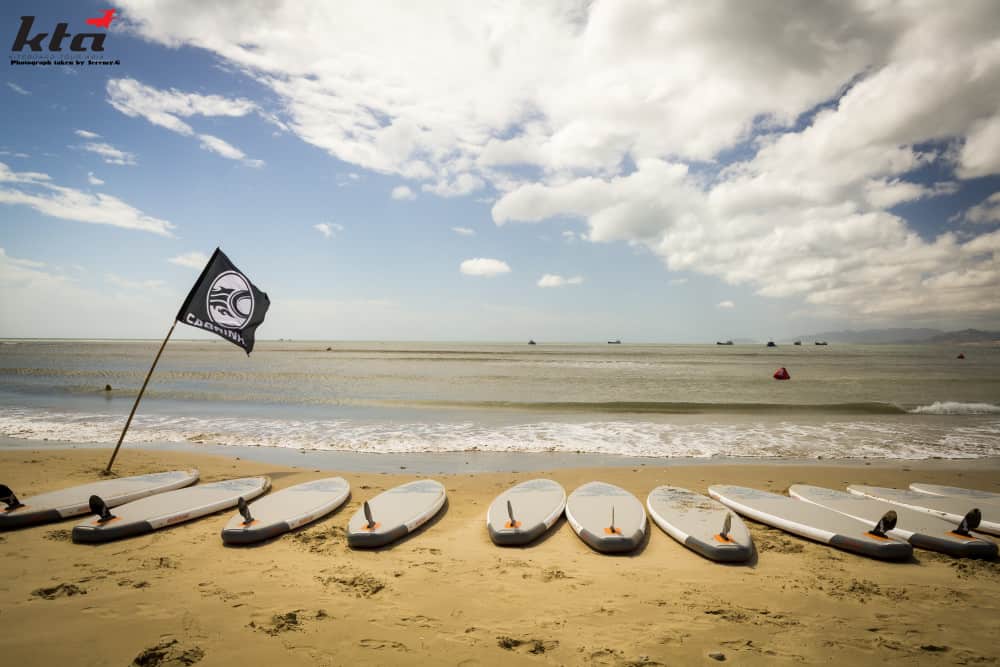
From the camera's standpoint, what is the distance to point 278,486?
27.1 feet

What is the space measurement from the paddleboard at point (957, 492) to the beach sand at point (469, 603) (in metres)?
2.94

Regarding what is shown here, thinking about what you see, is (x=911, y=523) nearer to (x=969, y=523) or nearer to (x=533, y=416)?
(x=969, y=523)

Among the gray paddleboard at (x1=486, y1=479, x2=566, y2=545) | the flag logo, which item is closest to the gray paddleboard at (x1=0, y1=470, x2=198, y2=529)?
the flag logo

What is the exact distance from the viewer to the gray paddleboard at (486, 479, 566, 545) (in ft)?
18.6

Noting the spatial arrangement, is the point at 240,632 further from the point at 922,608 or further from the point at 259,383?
the point at 259,383

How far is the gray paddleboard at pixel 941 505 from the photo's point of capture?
6.25m

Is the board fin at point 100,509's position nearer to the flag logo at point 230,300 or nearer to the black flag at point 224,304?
the black flag at point 224,304

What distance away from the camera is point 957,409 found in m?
17.5

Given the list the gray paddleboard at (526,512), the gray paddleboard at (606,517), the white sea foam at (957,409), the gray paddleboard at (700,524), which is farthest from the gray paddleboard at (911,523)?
the white sea foam at (957,409)

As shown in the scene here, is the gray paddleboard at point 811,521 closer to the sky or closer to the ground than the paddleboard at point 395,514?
closer to the sky

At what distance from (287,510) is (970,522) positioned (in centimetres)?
928

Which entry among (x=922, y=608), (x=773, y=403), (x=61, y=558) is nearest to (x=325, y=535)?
(x=61, y=558)

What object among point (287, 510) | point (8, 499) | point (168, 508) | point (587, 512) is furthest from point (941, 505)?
point (8, 499)

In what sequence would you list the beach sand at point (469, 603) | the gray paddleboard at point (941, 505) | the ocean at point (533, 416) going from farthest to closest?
the ocean at point (533, 416)
the gray paddleboard at point (941, 505)
the beach sand at point (469, 603)
